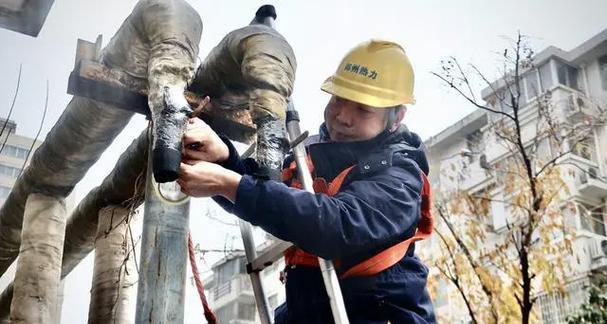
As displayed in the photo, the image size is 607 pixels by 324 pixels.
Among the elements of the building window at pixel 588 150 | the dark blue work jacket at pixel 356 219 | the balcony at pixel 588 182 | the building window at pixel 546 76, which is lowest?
the dark blue work jacket at pixel 356 219

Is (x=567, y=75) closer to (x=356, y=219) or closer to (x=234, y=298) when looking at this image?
(x=234, y=298)

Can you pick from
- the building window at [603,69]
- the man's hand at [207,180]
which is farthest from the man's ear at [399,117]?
the building window at [603,69]

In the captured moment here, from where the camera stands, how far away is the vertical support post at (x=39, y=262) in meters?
5.52

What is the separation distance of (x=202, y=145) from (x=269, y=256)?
829mm

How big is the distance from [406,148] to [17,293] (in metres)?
4.29

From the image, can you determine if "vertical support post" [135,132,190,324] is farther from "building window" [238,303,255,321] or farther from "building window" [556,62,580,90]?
"building window" [238,303,255,321]

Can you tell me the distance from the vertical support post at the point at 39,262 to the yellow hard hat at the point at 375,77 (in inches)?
150

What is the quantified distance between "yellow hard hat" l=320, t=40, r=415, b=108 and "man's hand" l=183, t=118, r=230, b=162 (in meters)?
0.68

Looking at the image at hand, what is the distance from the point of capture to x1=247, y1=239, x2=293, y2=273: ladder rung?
2939mm

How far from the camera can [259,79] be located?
3643 mm

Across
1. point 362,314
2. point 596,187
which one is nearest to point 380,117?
point 362,314

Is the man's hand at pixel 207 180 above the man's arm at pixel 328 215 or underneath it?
above

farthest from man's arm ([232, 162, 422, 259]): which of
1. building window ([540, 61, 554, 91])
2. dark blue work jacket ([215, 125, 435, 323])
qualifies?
building window ([540, 61, 554, 91])

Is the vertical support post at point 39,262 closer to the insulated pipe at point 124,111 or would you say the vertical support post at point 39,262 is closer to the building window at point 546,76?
the insulated pipe at point 124,111
